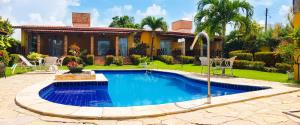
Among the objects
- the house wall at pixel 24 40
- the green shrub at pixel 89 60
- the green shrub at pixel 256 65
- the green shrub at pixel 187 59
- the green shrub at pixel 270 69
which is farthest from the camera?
the green shrub at pixel 187 59

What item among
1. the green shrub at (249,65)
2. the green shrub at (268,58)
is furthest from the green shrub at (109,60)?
the green shrub at (268,58)

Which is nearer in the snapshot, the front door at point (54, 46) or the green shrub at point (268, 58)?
the green shrub at point (268, 58)

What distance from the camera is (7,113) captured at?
496cm

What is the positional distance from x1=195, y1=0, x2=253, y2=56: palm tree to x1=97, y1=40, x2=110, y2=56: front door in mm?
13161

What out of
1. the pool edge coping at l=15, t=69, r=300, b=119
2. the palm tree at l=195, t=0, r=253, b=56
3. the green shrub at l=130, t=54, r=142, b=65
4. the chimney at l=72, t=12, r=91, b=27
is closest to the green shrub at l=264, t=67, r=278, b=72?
the palm tree at l=195, t=0, r=253, b=56

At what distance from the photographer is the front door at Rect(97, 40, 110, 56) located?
1030 inches

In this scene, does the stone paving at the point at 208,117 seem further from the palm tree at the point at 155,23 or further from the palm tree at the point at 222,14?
the palm tree at the point at 155,23

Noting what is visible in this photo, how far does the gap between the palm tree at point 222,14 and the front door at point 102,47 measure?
13.2 m

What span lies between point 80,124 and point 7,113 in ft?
5.35

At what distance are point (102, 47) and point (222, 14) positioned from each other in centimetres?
1455

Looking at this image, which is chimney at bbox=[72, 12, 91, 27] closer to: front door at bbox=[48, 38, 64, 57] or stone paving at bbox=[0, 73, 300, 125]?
front door at bbox=[48, 38, 64, 57]

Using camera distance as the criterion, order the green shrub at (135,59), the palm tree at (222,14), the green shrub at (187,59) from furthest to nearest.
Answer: the green shrub at (187,59), the green shrub at (135,59), the palm tree at (222,14)

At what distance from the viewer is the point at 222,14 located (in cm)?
1446

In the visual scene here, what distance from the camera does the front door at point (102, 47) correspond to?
85.9ft
